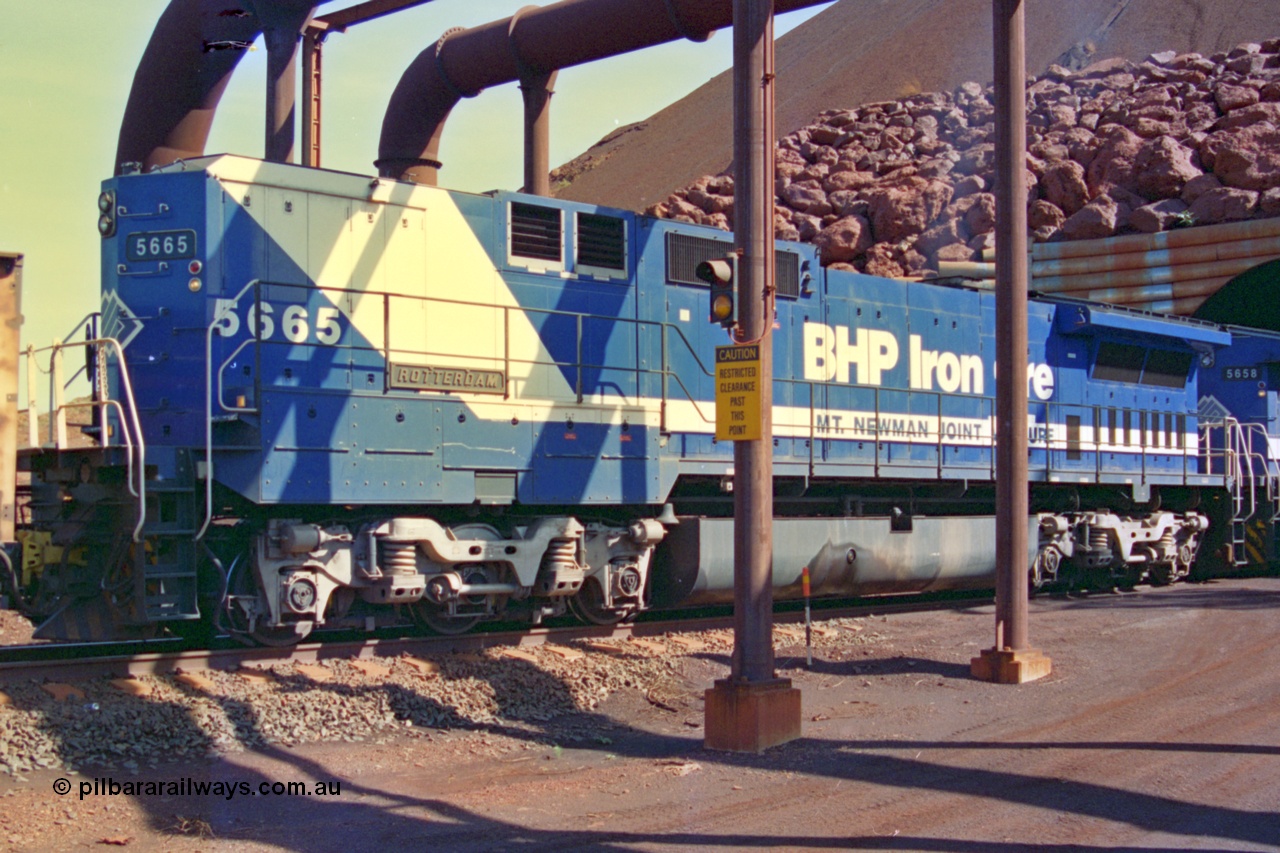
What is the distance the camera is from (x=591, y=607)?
1164cm

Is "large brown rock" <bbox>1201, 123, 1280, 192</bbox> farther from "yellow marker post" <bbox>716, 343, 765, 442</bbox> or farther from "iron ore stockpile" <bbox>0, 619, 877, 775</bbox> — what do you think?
"yellow marker post" <bbox>716, 343, 765, 442</bbox>

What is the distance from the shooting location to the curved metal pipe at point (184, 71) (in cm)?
1436

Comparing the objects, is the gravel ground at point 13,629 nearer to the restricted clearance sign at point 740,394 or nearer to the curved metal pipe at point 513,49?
the curved metal pipe at point 513,49

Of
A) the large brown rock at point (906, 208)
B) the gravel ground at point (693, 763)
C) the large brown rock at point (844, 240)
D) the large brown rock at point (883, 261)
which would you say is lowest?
the gravel ground at point (693, 763)

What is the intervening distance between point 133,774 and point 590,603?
206 inches

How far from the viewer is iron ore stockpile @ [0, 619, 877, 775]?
7457 mm

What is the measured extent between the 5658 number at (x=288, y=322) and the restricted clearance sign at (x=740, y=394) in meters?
3.66

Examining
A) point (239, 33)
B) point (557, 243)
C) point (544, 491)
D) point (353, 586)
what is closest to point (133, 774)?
point (353, 586)

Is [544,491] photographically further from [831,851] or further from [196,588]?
[831,851]

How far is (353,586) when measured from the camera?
382 inches

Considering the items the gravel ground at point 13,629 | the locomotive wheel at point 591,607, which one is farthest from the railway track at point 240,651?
the gravel ground at point 13,629

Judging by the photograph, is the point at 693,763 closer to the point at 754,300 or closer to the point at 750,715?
the point at 750,715

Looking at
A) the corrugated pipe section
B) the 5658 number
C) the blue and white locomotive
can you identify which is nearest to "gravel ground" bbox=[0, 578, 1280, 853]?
the blue and white locomotive

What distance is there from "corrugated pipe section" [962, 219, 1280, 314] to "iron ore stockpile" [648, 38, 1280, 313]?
0.91m
